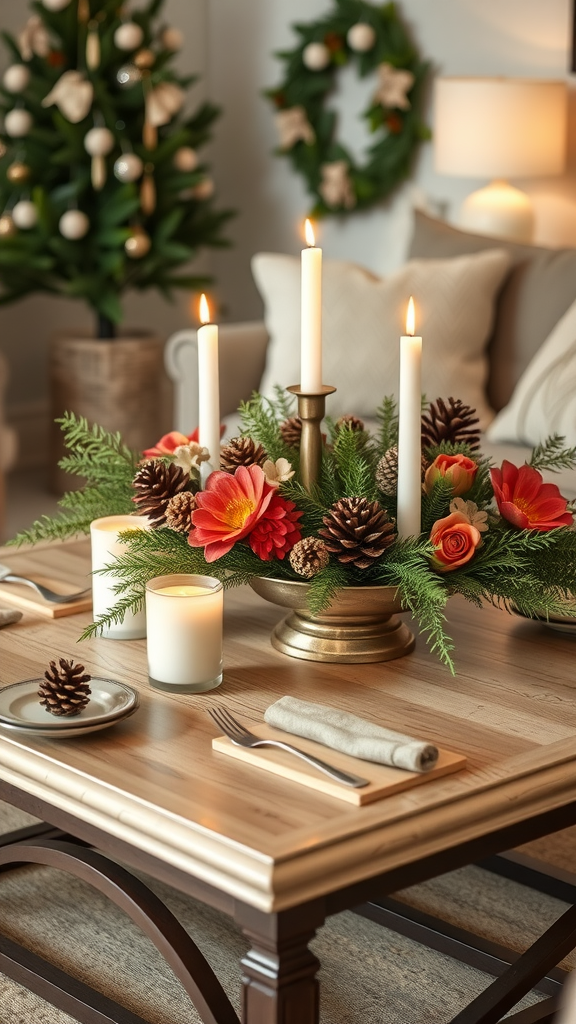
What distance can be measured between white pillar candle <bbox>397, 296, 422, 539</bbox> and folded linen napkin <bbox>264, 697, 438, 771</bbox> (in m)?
0.26

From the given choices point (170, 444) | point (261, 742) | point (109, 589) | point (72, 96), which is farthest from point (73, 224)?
point (261, 742)

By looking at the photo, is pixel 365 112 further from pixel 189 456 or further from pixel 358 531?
pixel 358 531

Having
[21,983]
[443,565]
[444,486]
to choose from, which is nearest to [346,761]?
[443,565]

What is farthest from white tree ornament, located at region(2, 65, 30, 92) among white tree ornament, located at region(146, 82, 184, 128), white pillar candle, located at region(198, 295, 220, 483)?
white pillar candle, located at region(198, 295, 220, 483)

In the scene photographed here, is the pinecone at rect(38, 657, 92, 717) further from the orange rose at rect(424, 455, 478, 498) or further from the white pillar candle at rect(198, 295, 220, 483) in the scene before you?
the orange rose at rect(424, 455, 478, 498)

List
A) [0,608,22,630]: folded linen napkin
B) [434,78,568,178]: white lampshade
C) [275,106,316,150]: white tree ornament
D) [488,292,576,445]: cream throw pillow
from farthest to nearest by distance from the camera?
1. [275,106,316,150]: white tree ornament
2. [434,78,568,178]: white lampshade
3. [488,292,576,445]: cream throw pillow
4. [0,608,22,630]: folded linen napkin

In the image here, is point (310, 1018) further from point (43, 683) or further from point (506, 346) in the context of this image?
point (506, 346)

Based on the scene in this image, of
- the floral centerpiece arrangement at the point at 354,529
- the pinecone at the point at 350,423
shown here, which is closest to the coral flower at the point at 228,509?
the floral centerpiece arrangement at the point at 354,529

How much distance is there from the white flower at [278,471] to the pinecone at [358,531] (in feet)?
0.29

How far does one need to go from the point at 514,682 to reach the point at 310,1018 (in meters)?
0.49

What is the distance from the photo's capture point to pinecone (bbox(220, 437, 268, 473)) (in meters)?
1.54

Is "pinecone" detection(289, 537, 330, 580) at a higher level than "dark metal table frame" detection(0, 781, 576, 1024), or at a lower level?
higher

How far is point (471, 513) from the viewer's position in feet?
4.89

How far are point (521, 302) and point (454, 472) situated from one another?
65.8 inches
